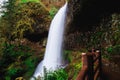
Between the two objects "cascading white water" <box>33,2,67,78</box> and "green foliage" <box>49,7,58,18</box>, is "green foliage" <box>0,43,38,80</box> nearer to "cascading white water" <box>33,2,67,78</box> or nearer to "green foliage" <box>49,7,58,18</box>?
"cascading white water" <box>33,2,67,78</box>

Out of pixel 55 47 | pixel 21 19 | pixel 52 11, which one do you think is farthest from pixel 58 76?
pixel 52 11

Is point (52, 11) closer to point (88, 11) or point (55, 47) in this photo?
point (55, 47)

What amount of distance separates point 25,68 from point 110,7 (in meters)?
5.72

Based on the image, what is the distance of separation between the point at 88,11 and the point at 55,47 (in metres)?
2.91

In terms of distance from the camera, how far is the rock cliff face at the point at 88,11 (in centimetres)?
1444

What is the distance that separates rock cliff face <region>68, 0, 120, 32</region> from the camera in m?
14.4

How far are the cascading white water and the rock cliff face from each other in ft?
2.96

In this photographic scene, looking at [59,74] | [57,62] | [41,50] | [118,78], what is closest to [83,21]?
[57,62]

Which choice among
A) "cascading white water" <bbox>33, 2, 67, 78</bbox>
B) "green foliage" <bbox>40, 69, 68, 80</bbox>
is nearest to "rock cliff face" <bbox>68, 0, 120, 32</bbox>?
"cascading white water" <bbox>33, 2, 67, 78</bbox>

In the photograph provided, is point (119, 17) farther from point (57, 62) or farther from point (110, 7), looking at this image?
point (57, 62)

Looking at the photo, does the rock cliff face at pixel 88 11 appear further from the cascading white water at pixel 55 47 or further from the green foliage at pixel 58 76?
the green foliage at pixel 58 76

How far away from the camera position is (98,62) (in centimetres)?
760

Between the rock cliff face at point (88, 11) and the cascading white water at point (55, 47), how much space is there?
2.96 ft

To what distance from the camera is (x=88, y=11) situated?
49.2 ft
